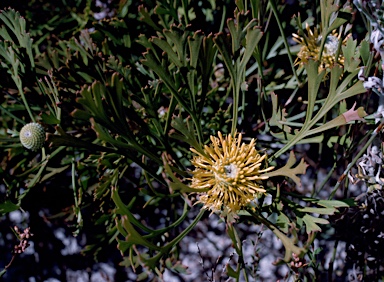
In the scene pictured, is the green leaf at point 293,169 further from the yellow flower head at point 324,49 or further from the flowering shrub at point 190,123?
the yellow flower head at point 324,49

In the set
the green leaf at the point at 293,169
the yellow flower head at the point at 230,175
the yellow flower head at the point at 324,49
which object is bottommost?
the yellow flower head at the point at 230,175

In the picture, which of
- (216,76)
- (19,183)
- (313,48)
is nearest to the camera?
(313,48)

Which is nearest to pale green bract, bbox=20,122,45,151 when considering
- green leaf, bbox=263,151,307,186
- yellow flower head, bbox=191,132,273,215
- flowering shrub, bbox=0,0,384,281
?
flowering shrub, bbox=0,0,384,281

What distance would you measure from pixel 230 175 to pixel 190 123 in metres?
0.12

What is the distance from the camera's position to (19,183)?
100cm

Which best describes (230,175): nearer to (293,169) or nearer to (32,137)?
(293,169)

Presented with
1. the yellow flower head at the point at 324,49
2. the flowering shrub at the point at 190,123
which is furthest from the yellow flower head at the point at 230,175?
the yellow flower head at the point at 324,49

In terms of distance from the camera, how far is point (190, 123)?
77cm

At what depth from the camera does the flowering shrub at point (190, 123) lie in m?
0.70

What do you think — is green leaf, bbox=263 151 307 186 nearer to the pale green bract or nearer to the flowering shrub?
the flowering shrub

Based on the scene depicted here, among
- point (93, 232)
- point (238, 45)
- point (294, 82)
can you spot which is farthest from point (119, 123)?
point (93, 232)

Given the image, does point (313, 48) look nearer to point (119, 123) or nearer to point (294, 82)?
point (294, 82)

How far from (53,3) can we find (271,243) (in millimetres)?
987

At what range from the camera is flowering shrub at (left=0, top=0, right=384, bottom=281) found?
70 centimetres
